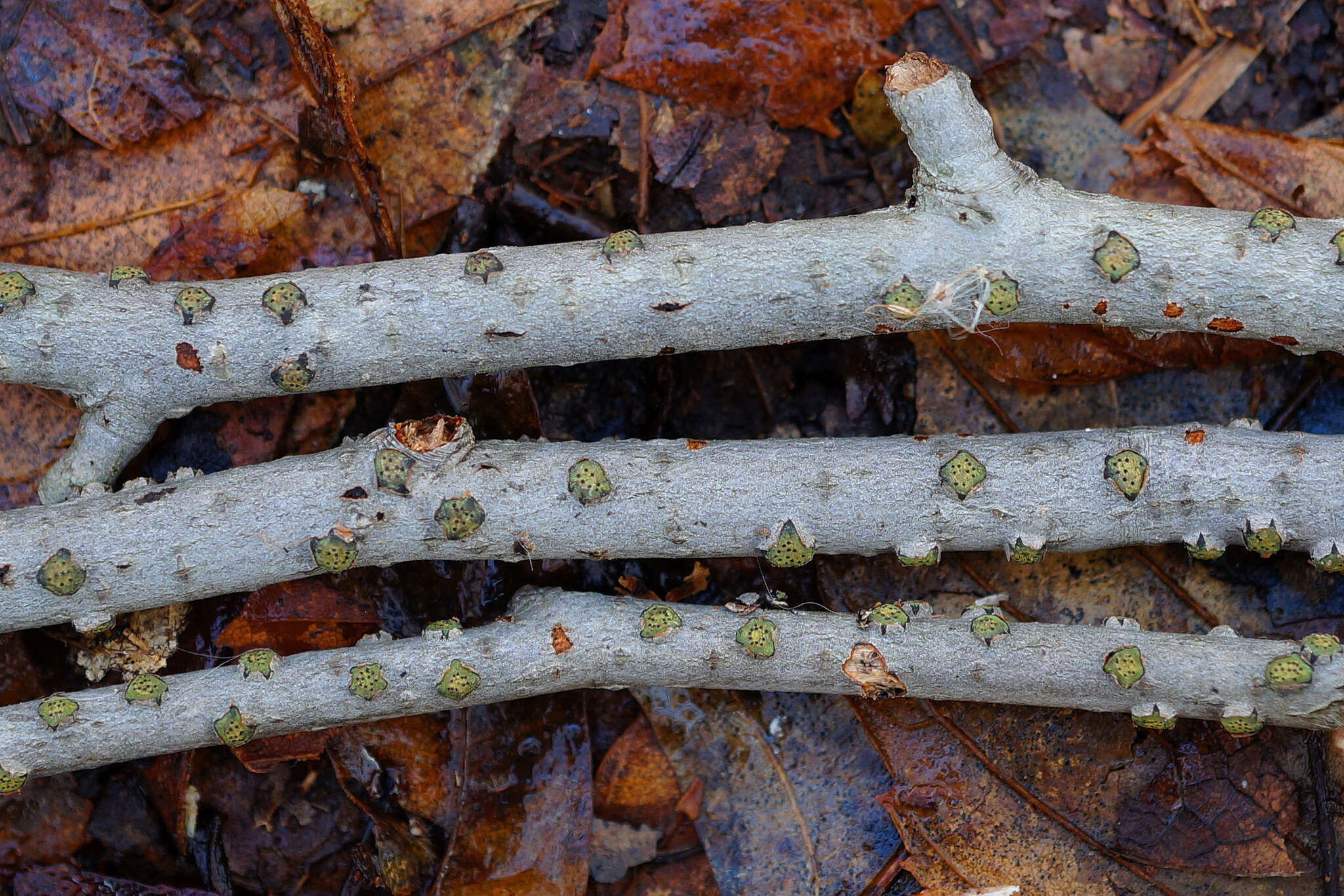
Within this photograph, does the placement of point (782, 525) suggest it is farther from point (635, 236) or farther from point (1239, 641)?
point (1239, 641)

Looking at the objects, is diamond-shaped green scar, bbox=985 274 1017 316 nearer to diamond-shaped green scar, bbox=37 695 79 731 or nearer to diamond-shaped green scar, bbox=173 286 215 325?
diamond-shaped green scar, bbox=173 286 215 325

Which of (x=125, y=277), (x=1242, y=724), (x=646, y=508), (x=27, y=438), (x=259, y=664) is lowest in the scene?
(x=1242, y=724)

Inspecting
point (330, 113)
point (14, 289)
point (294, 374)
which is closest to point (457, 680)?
point (294, 374)

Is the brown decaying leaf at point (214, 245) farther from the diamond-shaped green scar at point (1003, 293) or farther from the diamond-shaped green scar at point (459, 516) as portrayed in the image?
the diamond-shaped green scar at point (1003, 293)

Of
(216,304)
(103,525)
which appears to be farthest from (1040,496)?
(103,525)

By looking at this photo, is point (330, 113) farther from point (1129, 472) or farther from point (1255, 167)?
point (1255, 167)

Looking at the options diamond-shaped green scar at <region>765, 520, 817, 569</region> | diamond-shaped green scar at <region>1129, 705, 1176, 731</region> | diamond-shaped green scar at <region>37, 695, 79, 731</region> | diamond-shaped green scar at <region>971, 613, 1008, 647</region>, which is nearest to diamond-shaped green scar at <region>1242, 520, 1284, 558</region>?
diamond-shaped green scar at <region>1129, 705, 1176, 731</region>
